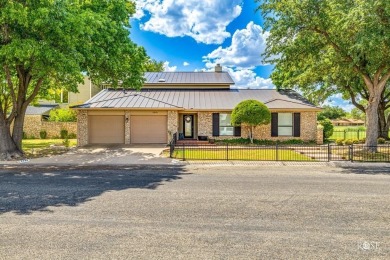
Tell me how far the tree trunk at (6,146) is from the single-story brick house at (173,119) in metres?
6.43

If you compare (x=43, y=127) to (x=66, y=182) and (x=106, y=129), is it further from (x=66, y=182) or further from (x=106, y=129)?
(x=66, y=182)

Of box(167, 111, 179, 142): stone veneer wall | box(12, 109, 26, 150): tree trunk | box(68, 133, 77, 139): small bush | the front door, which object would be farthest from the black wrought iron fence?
box(68, 133, 77, 139): small bush

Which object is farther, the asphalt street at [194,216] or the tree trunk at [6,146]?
the tree trunk at [6,146]

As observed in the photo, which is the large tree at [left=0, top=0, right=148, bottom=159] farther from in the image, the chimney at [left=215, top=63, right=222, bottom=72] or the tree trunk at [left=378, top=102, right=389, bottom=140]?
the tree trunk at [left=378, top=102, right=389, bottom=140]

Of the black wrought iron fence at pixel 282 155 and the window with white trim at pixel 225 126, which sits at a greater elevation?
the window with white trim at pixel 225 126

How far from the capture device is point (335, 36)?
16.0 meters

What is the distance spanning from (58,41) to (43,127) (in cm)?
2041

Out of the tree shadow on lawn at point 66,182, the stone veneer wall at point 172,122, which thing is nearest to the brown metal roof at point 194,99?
the stone veneer wall at point 172,122

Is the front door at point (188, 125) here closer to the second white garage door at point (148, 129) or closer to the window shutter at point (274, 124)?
the second white garage door at point (148, 129)

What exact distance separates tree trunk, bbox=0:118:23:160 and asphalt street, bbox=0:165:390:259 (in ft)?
16.4

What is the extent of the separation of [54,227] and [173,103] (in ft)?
62.9

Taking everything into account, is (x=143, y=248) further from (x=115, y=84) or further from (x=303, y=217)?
(x=115, y=84)

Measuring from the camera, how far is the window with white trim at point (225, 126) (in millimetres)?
24062

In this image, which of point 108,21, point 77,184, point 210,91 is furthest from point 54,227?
point 210,91
